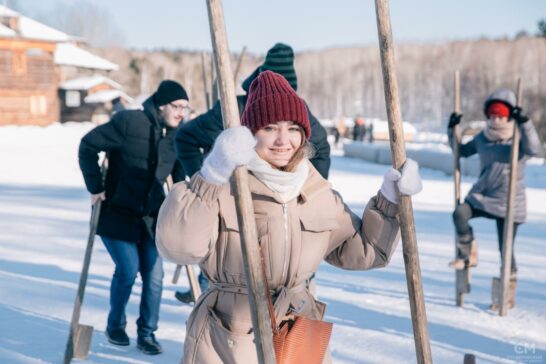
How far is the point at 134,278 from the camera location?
15.6 ft

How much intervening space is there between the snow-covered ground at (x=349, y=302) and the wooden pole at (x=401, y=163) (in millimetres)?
2350

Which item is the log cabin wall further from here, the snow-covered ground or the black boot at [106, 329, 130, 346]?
the black boot at [106, 329, 130, 346]

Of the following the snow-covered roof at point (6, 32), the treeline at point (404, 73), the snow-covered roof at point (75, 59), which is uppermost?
the snow-covered roof at point (6, 32)

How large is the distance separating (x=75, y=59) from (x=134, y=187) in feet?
167

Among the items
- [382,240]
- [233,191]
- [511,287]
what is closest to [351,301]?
[511,287]

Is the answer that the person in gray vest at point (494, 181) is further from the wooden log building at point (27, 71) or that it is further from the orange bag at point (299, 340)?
the wooden log building at point (27, 71)

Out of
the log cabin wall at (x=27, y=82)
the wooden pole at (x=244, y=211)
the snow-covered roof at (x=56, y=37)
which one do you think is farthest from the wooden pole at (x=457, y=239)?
the log cabin wall at (x=27, y=82)

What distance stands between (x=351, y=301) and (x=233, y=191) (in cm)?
437

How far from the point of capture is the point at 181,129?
4.86m

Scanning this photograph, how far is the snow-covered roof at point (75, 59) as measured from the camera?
53.0m

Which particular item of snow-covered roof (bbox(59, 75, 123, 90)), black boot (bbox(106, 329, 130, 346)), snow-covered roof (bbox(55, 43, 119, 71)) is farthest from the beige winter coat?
snow-covered roof (bbox(55, 43, 119, 71))

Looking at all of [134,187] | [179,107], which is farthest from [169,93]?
[134,187]

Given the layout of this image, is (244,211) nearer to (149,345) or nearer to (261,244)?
(261,244)

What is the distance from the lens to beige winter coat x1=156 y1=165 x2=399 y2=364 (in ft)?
7.46
